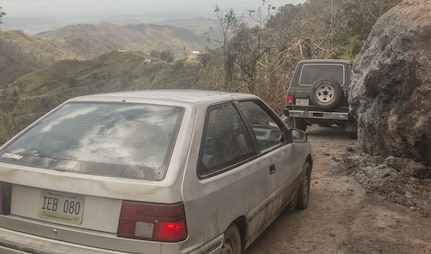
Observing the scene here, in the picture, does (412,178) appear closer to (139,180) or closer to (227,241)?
(227,241)

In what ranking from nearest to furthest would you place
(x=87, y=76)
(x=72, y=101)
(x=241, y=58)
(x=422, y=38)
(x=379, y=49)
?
(x=72, y=101) < (x=422, y=38) < (x=379, y=49) < (x=241, y=58) < (x=87, y=76)

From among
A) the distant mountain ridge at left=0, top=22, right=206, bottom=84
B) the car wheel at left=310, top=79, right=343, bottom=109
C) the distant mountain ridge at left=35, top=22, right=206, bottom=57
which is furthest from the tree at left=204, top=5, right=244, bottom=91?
the distant mountain ridge at left=35, top=22, right=206, bottom=57

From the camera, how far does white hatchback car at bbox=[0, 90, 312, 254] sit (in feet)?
7.57

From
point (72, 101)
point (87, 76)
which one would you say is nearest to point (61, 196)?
point (72, 101)

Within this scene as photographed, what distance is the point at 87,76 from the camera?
59.7 m

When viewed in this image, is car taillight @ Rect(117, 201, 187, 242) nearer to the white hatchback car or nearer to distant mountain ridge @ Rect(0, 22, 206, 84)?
the white hatchback car

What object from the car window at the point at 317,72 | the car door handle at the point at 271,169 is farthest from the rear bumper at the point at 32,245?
the car window at the point at 317,72

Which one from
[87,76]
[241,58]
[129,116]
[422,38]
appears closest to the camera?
[129,116]

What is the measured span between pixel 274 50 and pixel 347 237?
39.5ft

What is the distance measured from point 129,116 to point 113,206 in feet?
2.41

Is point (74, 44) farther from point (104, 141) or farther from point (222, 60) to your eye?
point (104, 141)

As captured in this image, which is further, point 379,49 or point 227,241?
point 379,49

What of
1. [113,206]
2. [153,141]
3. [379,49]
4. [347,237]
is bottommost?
[347,237]

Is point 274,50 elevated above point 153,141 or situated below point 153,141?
above
